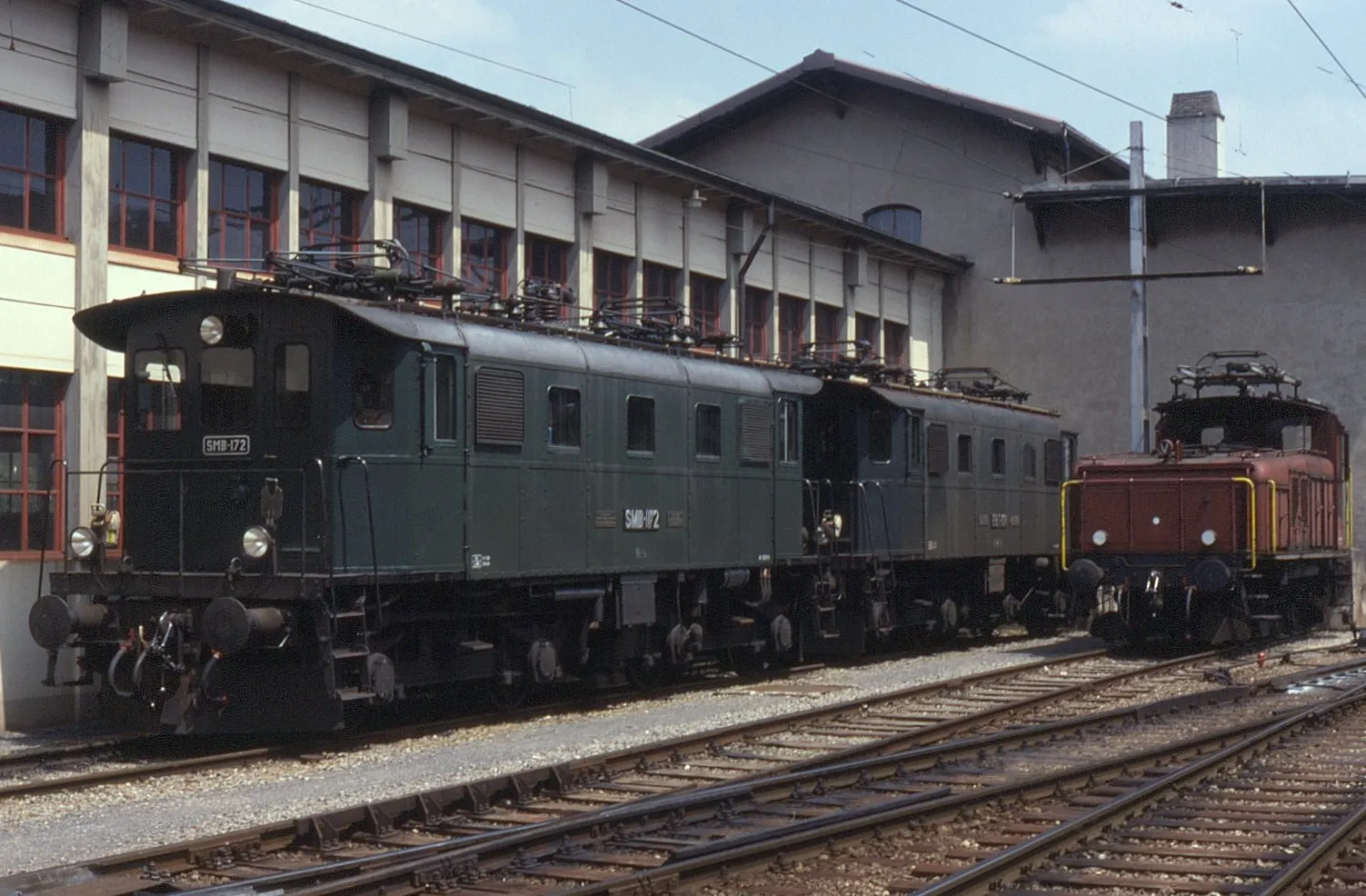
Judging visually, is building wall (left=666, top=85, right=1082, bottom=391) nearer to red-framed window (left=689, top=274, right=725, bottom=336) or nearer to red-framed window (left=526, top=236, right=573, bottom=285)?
red-framed window (left=689, top=274, right=725, bottom=336)

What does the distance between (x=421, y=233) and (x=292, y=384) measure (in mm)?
8725

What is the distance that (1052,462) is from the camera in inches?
1117

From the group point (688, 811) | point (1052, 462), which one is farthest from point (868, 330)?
point (688, 811)

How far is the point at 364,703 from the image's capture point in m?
15.4

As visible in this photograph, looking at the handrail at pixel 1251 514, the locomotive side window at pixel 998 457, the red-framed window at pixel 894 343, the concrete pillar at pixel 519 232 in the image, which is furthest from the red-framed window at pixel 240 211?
the red-framed window at pixel 894 343

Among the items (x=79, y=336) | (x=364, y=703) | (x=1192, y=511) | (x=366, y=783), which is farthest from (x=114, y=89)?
(x=1192, y=511)

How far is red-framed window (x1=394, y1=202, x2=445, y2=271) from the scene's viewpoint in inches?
874

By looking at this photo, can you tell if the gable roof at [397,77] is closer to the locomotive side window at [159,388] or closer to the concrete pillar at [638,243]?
the concrete pillar at [638,243]

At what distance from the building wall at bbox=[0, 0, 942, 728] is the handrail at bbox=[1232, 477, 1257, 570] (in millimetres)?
9035

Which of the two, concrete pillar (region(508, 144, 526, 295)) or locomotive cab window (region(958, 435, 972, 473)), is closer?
concrete pillar (region(508, 144, 526, 295))

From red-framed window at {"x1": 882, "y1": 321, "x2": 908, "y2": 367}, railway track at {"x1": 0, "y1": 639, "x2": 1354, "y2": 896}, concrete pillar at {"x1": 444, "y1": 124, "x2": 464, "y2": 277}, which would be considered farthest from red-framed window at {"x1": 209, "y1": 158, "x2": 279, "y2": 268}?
red-framed window at {"x1": 882, "y1": 321, "x2": 908, "y2": 367}

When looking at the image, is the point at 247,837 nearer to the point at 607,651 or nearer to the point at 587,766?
the point at 587,766

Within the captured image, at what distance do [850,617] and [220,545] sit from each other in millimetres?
10296

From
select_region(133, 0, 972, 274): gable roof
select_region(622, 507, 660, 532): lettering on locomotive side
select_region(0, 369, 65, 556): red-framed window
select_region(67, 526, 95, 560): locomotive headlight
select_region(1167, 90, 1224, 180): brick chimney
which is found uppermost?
select_region(1167, 90, 1224, 180): brick chimney
